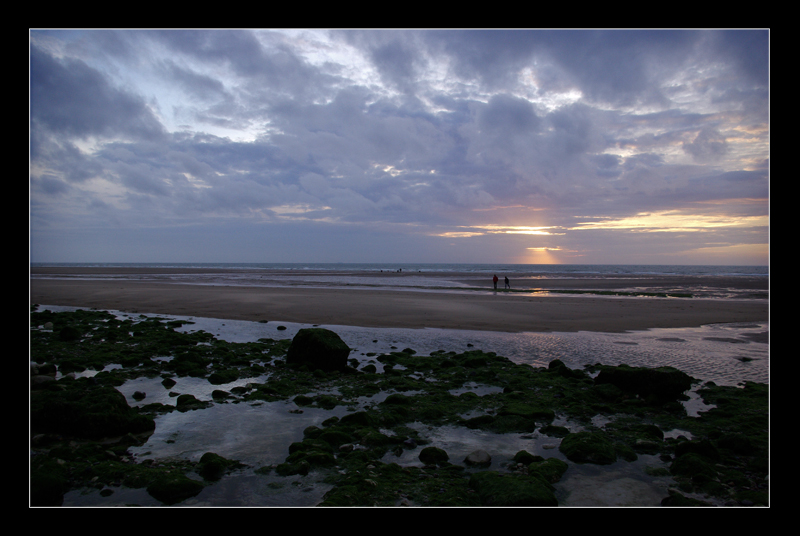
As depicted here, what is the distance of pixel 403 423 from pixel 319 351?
3730 mm

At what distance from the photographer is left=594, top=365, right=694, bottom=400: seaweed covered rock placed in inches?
280

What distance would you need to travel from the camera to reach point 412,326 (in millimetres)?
15430

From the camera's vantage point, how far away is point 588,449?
4.94 m

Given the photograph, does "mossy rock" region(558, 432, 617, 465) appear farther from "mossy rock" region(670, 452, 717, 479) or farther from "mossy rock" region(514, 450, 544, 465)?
"mossy rock" region(670, 452, 717, 479)

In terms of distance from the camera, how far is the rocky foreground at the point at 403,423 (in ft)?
13.5

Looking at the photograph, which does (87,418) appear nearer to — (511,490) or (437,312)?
(511,490)

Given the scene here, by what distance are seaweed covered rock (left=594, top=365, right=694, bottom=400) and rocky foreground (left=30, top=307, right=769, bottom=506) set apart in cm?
2

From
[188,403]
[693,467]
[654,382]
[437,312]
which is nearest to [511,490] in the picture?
[693,467]

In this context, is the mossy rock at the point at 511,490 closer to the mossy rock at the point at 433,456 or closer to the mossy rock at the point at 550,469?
the mossy rock at the point at 550,469

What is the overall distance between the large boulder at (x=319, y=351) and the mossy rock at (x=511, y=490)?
534 cm

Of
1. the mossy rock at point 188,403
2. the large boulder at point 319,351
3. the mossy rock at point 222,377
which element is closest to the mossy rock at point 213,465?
the mossy rock at point 188,403

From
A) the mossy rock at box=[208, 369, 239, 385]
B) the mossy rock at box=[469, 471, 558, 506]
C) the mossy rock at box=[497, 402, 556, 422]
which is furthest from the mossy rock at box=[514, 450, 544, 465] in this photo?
the mossy rock at box=[208, 369, 239, 385]
